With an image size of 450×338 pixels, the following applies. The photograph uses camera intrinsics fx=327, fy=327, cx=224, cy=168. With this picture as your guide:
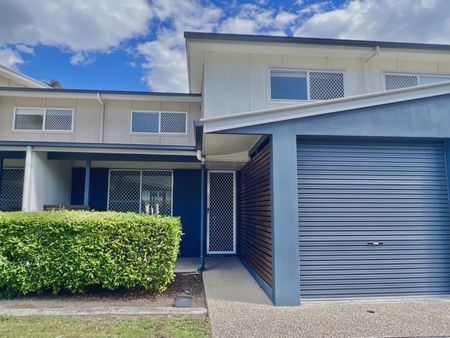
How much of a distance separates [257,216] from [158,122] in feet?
17.5

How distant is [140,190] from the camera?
10469 mm

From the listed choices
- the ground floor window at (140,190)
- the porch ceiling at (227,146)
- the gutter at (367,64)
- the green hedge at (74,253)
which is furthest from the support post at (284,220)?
the ground floor window at (140,190)

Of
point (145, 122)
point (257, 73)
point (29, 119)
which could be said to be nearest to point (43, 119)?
point (29, 119)

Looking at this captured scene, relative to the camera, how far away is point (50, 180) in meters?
9.03

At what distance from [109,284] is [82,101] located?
7228 millimetres

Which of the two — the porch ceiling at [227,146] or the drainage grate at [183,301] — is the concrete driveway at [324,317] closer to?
the drainage grate at [183,301]

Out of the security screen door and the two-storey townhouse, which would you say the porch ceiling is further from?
the security screen door

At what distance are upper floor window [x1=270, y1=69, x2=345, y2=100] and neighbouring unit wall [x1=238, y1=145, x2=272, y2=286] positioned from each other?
7.01 ft

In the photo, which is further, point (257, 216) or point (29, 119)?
point (29, 119)

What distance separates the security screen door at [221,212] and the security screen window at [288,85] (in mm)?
3132

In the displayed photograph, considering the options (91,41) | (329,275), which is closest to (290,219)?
(329,275)

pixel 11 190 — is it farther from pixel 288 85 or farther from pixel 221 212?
pixel 288 85

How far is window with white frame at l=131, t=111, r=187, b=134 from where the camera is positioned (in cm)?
1072

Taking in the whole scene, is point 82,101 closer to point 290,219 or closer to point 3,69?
point 3,69
